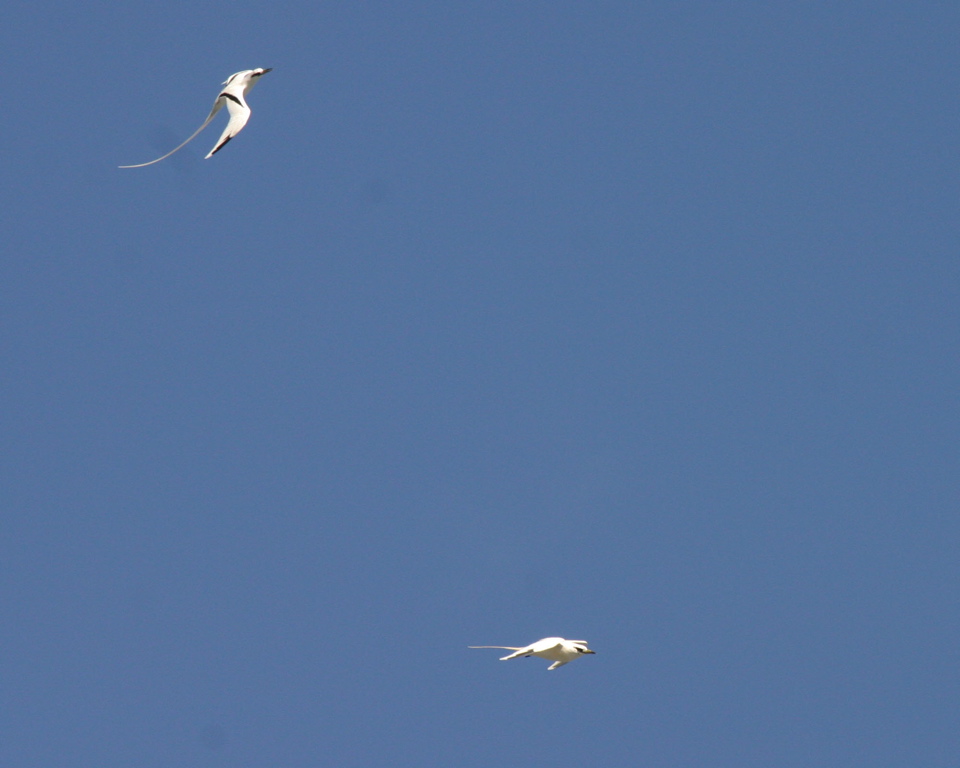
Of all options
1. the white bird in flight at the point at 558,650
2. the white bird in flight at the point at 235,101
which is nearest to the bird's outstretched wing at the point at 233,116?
the white bird in flight at the point at 235,101

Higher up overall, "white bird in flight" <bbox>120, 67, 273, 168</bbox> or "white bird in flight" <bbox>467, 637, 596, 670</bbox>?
"white bird in flight" <bbox>120, 67, 273, 168</bbox>

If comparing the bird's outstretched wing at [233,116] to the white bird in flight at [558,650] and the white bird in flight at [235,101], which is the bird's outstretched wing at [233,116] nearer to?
the white bird in flight at [235,101]

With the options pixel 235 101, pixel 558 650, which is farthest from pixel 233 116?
pixel 558 650

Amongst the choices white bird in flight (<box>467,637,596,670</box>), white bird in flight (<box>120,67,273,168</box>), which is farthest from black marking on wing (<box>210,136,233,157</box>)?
white bird in flight (<box>467,637,596,670</box>)

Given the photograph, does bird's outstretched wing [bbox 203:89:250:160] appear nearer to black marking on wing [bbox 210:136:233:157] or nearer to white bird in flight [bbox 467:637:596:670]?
black marking on wing [bbox 210:136:233:157]

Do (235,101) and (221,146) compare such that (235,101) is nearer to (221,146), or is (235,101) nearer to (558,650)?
(221,146)

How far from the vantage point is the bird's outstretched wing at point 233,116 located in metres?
25.6

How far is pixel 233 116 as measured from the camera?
28.2m

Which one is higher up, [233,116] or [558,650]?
[233,116]

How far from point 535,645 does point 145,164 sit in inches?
550

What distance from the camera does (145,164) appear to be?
24.1 meters

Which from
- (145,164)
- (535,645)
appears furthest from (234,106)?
(535,645)

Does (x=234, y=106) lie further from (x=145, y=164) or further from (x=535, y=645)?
(x=535, y=645)

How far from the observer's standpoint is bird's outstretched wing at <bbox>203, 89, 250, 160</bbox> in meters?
25.6
